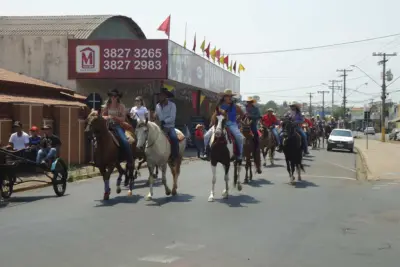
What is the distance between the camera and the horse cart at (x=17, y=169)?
12.1 meters

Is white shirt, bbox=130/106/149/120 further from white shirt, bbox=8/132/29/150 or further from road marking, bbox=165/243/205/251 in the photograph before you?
road marking, bbox=165/243/205/251

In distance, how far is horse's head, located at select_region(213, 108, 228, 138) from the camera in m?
12.3

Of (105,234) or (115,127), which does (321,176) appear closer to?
(115,127)

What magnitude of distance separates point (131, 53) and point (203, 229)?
70.2 feet

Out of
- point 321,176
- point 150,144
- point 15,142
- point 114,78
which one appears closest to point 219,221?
point 150,144

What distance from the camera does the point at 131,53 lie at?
96.1 ft

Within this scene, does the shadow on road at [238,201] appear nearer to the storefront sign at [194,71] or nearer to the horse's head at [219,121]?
the horse's head at [219,121]

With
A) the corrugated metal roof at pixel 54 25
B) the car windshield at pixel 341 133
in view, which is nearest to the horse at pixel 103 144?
the corrugated metal roof at pixel 54 25

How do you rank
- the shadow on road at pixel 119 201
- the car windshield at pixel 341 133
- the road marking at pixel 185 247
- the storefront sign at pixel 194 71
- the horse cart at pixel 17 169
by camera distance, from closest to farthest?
1. the road marking at pixel 185 247
2. the shadow on road at pixel 119 201
3. the horse cart at pixel 17 169
4. the storefront sign at pixel 194 71
5. the car windshield at pixel 341 133

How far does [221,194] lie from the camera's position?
43.3 feet

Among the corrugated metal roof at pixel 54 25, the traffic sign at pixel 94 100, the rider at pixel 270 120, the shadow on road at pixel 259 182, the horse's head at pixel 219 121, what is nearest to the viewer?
the horse's head at pixel 219 121

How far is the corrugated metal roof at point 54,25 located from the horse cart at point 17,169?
17.6 meters

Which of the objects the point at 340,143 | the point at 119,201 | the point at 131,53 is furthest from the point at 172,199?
the point at 340,143

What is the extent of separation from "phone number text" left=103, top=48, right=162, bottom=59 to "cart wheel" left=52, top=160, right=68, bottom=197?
648 inches
